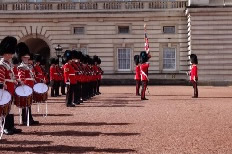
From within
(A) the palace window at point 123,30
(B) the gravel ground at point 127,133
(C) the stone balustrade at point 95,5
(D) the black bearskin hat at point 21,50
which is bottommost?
(B) the gravel ground at point 127,133

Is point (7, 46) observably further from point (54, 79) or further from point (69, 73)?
point (54, 79)

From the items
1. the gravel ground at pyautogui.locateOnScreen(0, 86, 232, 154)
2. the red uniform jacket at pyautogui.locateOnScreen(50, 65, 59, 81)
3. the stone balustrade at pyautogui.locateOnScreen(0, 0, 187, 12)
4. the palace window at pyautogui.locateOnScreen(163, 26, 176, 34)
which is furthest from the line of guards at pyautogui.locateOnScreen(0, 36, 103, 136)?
the palace window at pyautogui.locateOnScreen(163, 26, 176, 34)

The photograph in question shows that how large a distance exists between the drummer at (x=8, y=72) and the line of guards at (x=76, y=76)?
4928 mm

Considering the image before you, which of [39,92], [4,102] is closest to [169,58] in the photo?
[39,92]

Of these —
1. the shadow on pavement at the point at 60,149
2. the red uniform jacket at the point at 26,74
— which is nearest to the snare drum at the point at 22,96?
the red uniform jacket at the point at 26,74

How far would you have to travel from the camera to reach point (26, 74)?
8.78m

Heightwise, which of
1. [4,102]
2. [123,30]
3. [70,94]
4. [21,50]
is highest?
[123,30]

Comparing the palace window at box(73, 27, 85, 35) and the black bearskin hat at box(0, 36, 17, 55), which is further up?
the palace window at box(73, 27, 85, 35)

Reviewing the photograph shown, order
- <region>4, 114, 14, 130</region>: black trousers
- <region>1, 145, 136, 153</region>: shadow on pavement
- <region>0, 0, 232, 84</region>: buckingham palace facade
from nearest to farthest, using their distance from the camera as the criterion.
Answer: <region>1, 145, 136, 153</region>: shadow on pavement
<region>4, 114, 14, 130</region>: black trousers
<region>0, 0, 232, 84</region>: buckingham palace facade

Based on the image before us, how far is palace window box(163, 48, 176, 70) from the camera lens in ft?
89.7

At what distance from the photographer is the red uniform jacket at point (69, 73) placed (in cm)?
1254

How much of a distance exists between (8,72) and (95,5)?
66.6 feet

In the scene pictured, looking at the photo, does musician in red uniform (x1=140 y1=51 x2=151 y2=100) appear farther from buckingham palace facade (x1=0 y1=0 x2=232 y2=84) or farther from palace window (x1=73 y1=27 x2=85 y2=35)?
palace window (x1=73 y1=27 x2=85 y2=35)

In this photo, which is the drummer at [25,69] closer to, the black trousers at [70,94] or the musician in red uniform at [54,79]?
the black trousers at [70,94]
